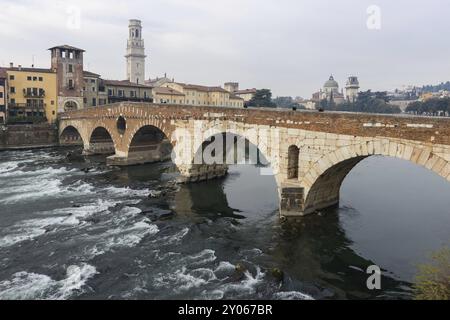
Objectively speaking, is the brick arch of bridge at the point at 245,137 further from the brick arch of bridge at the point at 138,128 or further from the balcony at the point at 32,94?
the balcony at the point at 32,94

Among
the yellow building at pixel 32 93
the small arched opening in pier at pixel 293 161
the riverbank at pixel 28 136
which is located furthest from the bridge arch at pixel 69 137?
the small arched opening in pier at pixel 293 161

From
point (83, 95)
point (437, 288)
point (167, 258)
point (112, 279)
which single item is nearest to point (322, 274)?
point (437, 288)

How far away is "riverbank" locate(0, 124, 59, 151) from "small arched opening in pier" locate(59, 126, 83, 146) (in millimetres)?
955

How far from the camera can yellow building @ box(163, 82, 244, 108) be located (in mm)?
93875

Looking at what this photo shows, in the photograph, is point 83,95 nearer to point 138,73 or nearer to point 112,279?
point 138,73

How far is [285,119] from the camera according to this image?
26.0 metres

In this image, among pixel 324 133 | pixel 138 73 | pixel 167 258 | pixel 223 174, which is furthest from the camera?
pixel 138 73

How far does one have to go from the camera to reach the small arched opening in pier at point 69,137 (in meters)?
68.5

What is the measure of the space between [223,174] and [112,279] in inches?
916

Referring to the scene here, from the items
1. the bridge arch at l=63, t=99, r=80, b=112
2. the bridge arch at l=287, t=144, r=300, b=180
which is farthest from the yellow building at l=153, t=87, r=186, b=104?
the bridge arch at l=287, t=144, r=300, b=180

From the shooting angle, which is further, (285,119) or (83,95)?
(83,95)

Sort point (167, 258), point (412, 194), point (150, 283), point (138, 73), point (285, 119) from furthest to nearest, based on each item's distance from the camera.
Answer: point (138, 73) < point (412, 194) < point (285, 119) < point (167, 258) < point (150, 283)

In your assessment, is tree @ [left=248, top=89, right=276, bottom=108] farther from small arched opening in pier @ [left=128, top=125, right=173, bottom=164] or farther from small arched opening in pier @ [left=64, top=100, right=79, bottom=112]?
small arched opening in pier @ [left=128, top=125, right=173, bottom=164]

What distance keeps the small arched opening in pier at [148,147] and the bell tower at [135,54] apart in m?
70.0
